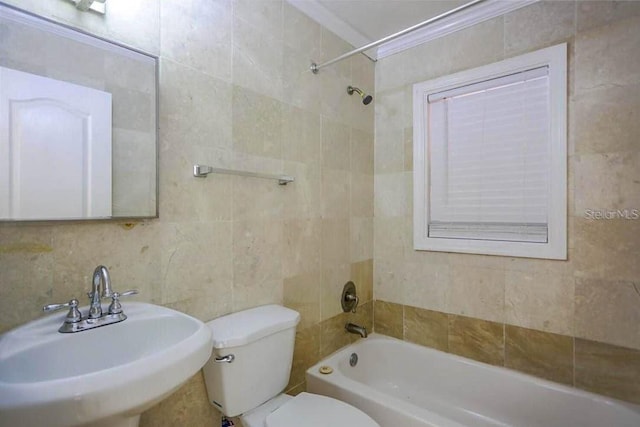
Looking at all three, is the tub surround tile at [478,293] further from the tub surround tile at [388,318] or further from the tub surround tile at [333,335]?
the tub surround tile at [333,335]

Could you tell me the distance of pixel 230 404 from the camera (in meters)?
Answer: 1.21

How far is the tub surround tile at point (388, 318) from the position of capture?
217cm

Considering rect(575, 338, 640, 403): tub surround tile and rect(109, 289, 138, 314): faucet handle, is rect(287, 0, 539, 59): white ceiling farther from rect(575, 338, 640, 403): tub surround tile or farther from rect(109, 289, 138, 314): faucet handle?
rect(575, 338, 640, 403): tub surround tile

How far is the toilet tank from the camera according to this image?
119 cm

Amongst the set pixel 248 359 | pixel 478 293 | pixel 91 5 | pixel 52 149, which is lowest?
pixel 248 359

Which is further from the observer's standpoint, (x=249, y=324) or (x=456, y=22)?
(x=456, y=22)

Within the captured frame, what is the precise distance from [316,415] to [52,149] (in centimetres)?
129

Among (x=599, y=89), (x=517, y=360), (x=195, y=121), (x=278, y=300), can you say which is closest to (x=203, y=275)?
(x=278, y=300)

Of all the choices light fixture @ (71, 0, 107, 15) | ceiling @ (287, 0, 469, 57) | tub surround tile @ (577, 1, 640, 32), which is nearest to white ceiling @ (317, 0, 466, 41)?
ceiling @ (287, 0, 469, 57)

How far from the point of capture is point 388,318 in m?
2.22

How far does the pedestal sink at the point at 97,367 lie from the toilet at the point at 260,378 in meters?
0.27

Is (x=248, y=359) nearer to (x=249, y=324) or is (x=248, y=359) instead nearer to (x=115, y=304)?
(x=249, y=324)

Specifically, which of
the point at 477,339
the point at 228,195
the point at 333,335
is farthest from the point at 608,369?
the point at 228,195

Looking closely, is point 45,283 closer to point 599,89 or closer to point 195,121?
point 195,121
